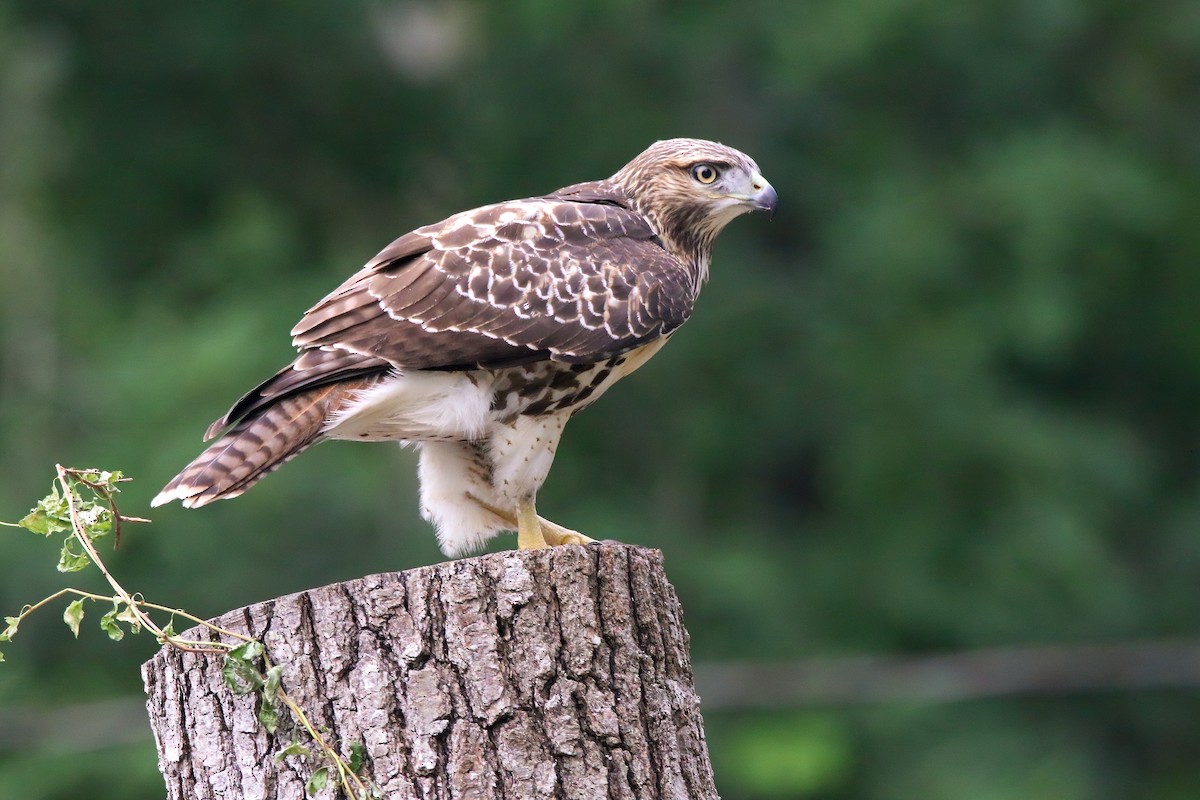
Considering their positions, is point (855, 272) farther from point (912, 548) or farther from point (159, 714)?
point (159, 714)

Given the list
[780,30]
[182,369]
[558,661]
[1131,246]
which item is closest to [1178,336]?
[1131,246]

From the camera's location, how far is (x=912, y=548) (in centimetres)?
1403

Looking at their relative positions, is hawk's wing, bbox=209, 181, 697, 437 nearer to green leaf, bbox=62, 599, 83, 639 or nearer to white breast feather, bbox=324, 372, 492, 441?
white breast feather, bbox=324, 372, 492, 441


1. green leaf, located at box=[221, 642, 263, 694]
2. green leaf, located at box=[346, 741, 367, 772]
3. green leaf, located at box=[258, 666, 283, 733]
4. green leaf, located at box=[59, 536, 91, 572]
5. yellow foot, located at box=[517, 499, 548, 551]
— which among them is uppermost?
yellow foot, located at box=[517, 499, 548, 551]

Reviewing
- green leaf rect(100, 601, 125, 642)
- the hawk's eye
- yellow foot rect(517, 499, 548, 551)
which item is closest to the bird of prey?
yellow foot rect(517, 499, 548, 551)

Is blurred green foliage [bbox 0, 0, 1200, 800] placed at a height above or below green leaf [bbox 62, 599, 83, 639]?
above

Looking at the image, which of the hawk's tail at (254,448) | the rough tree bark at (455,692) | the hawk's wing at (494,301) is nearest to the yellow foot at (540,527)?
the hawk's wing at (494,301)

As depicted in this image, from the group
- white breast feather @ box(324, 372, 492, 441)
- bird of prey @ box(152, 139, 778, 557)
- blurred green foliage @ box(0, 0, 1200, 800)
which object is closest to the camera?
bird of prey @ box(152, 139, 778, 557)

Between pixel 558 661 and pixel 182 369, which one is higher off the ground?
pixel 182 369

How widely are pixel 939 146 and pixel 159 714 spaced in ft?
43.2

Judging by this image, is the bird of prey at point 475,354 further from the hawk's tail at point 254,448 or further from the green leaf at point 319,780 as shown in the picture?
the green leaf at point 319,780

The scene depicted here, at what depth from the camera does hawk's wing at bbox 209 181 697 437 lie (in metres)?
4.65

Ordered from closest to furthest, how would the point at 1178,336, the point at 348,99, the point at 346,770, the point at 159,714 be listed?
the point at 346,770, the point at 159,714, the point at 348,99, the point at 1178,336

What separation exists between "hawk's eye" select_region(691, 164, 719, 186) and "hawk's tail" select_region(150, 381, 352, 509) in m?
1.38
